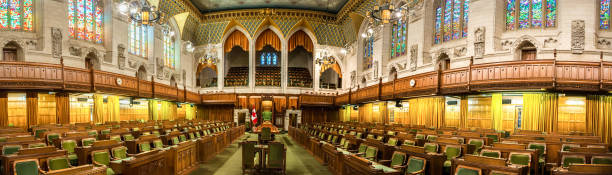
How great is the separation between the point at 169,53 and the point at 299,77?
12.7m

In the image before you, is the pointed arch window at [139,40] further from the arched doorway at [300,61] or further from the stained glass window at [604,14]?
the stained glass window at [604,14]

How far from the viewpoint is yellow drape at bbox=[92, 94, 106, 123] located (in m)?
15.6

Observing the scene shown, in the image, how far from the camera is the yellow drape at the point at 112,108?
54.4ft

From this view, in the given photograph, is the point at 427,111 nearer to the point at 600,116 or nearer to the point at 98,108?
the point at 600,116

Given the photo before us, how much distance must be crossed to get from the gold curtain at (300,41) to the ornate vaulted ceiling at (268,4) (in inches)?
110

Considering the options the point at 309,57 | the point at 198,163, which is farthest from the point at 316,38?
the point at 198,163

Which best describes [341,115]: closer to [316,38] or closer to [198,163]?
[316,38]

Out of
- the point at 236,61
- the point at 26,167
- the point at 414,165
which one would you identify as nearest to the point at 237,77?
the point at 236,61

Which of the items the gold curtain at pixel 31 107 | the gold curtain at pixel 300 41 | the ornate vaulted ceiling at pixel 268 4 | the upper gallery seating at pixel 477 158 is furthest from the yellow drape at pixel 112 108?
the gold curtain at pixel 300 41

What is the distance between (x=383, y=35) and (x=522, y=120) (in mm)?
10806

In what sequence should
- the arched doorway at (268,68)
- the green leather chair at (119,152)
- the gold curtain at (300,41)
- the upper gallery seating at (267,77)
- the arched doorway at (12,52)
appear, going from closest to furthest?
1. the green leather chair at (119,152)
2. the arched doorway at (12,52)
3. the upper gallery seating at (267,77)
4. the arched doorway at (268,68)
5. the gold curtain at (300,41)

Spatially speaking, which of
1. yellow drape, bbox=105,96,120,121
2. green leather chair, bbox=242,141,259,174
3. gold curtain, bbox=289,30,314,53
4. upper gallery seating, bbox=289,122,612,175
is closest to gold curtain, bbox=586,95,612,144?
upper gallery seating, bbox=289,122,612,175

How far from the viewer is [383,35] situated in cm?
2062

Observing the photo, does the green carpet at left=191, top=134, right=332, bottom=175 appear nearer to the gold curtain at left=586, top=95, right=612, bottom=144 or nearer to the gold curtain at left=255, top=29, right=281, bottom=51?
Answer: the gold curtain at left=586, top=95, right=612, bottom=144
